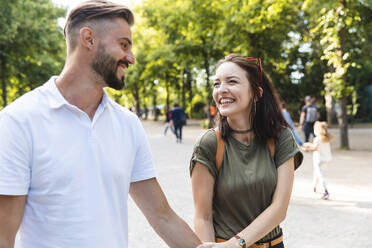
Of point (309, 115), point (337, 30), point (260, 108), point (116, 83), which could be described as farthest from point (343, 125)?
point (116, 83)

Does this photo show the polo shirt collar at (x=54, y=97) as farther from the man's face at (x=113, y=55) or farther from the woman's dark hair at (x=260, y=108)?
the woman's dark hair at (x=260, y=108)

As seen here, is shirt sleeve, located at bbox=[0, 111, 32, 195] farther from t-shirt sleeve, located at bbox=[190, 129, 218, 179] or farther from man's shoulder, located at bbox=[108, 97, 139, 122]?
t-shirt sleeve, located at bbox=[190, 129, 218, 179]

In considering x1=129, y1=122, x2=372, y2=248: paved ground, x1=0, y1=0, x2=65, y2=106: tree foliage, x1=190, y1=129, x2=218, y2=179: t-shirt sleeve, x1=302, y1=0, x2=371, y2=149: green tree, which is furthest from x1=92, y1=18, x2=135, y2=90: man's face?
x1=0, y1=0, x2=65, y2=106: tree foliage

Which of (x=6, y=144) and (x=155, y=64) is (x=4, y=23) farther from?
(x=6, y=144)

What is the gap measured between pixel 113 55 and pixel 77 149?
0.41 meters

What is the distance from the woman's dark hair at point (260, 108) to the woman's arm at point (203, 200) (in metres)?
0.27

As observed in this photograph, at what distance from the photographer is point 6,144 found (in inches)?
55.6

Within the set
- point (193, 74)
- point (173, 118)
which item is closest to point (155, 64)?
point (193, 74)

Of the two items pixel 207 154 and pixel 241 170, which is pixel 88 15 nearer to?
pixel 207 154

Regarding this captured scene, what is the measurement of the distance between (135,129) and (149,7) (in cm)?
2544

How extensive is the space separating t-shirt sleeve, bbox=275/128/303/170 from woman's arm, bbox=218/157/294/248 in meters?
0.03

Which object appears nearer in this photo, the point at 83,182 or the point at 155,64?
the point at 83,182

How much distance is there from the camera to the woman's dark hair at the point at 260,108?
2.37 m

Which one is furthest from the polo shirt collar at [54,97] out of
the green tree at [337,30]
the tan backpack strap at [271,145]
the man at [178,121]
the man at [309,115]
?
the man at [178,121]
